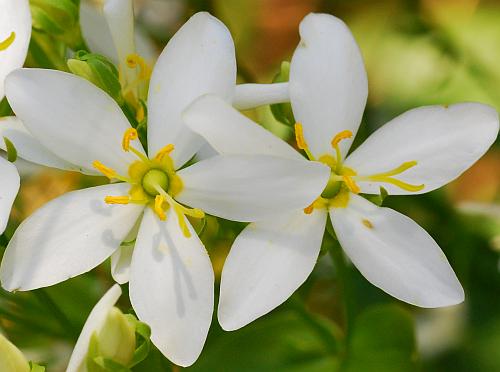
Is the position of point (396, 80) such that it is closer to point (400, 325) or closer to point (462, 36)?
point (462, 36)

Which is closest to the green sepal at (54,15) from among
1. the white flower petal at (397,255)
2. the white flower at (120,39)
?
the white flower at (120,39)

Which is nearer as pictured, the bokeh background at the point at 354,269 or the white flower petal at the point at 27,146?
the white flower petal at the point at 27,146

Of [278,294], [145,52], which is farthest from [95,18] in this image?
[278,294]

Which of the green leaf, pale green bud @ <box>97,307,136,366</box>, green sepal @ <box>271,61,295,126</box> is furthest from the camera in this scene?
the green leaf

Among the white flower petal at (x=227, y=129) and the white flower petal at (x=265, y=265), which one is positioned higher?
the white flower petal at (x=227, y=129)

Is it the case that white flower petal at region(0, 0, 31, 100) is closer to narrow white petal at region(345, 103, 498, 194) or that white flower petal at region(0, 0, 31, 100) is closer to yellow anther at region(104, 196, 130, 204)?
yellow anther at region(104, 196, 130, 204)

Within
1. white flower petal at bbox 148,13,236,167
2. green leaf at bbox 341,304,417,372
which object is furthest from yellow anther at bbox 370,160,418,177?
green leaf at bbox 341,304,417,372

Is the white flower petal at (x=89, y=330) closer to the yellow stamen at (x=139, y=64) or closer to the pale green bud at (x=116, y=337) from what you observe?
the pale green bud at (x=116, y=337)

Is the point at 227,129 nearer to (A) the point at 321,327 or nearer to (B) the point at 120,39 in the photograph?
(B) the point at 120,39
